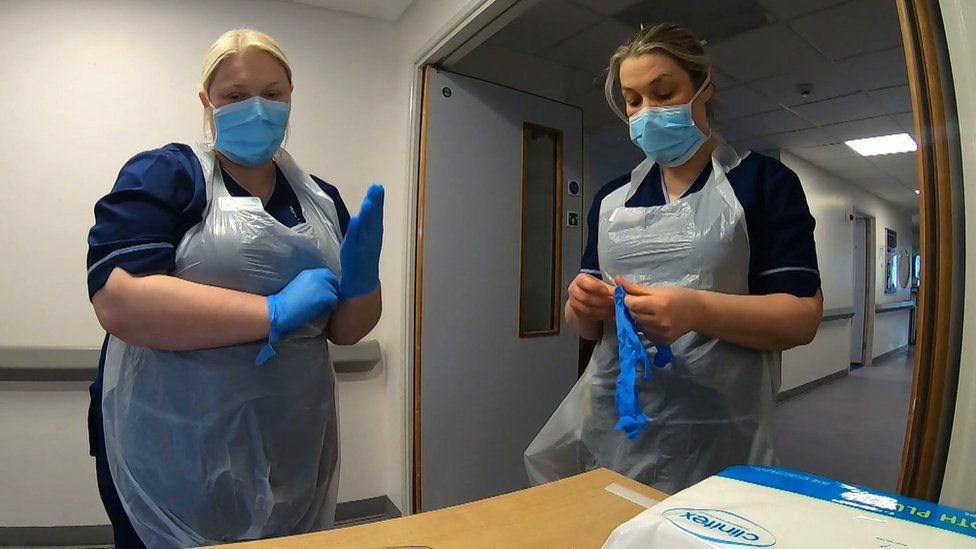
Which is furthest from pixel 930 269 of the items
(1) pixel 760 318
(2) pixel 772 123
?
(2) pixel 772 123

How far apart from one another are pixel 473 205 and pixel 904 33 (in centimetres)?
152

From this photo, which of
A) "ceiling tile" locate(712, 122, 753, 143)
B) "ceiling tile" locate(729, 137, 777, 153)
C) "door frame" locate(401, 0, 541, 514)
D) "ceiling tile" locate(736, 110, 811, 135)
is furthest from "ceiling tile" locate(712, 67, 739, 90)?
"door frame" locate(401, 0, 541, 514)

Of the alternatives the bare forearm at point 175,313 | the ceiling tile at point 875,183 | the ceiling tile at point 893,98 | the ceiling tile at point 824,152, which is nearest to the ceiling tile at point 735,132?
the ceiling tile at point 824,152

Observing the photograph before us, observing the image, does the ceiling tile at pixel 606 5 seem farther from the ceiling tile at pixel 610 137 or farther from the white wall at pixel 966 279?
the white wall at pixel 966 279

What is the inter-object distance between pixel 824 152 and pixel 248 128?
3.38 meters

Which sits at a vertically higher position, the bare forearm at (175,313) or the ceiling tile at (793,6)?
the ceiling tile at (793,6)

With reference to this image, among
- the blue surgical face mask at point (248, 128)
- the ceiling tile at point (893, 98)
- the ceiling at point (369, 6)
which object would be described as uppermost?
the ceiling at point (369, 6)

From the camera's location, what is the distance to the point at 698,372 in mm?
762

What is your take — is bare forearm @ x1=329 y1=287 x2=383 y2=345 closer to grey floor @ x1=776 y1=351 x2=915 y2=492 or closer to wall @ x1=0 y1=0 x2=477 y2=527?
wall @ x1=0 y1=0 x2=477 y2=527

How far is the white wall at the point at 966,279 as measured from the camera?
1.49ft

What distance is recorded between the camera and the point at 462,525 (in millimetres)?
495

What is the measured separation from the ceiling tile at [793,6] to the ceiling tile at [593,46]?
55cm

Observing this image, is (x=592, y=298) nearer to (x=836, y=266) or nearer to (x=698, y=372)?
(x=698, y=372)

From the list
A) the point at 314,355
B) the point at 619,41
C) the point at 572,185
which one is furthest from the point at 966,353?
the point at 619,41
